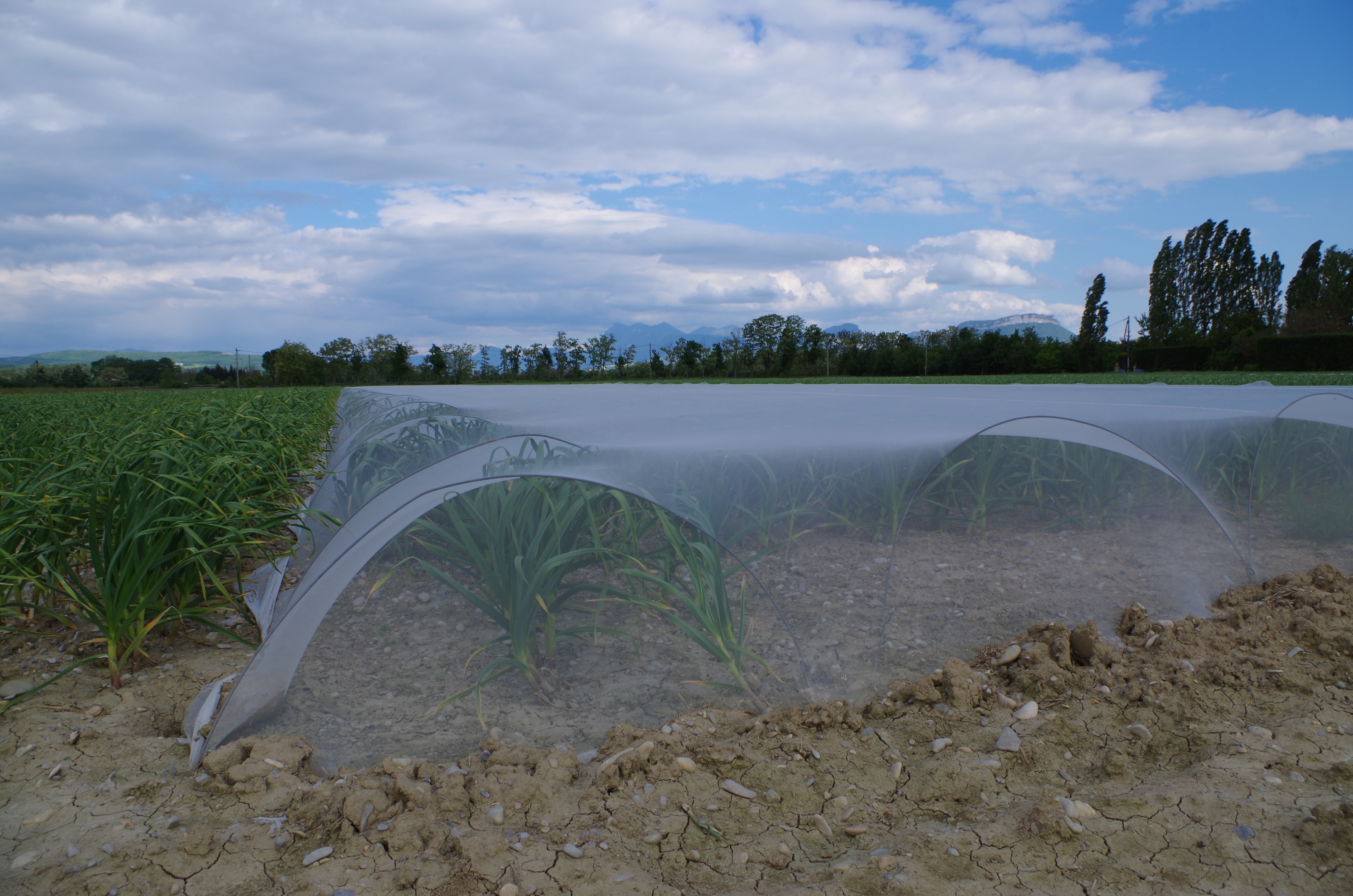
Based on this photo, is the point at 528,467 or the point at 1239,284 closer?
the point at 528,467

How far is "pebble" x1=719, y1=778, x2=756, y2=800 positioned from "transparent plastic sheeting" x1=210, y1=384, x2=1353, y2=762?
28 cm

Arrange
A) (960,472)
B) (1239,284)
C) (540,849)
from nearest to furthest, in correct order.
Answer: (540,849) < (960,472) < (1239,284)

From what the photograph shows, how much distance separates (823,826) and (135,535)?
225 centimetres

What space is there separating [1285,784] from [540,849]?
5.61ft

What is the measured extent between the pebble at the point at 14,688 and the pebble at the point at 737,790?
2133mm

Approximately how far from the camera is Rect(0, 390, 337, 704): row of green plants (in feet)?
7.17

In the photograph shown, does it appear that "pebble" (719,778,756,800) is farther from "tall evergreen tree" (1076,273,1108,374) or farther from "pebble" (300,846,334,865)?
"tall evergreen tree" (1076,273,1108,374)

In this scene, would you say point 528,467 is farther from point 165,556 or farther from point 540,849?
point 165,556

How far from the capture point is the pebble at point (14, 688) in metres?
2.05

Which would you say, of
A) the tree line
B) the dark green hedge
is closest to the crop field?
the dark green hedge

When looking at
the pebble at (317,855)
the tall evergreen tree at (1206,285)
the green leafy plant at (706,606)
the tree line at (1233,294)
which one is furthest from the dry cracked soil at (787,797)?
the tall evergreen tree at (1206,285)

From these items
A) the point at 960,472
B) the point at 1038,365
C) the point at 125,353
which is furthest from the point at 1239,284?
the point at 125,353

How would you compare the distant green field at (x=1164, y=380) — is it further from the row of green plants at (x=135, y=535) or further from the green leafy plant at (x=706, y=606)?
the row of green plants at (x=135, y=535)

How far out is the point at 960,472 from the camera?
2520 mm
